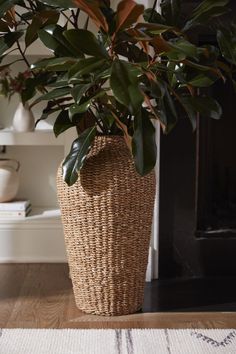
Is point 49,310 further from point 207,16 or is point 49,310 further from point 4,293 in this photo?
point 207,16

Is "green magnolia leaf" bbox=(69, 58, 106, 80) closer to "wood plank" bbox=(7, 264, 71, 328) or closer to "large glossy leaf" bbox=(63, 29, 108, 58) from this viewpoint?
"large glossy leaf" bbox=(63, 29, 108, 58)

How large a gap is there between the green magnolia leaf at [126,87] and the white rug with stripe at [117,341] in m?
0.81

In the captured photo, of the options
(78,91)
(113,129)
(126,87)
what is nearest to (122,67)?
(126,87)

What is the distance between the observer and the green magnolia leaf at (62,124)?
6.21 ft

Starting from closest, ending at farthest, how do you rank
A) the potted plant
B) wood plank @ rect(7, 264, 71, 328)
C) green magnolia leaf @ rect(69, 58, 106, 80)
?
green magnolia leaf @ rect(69, 58, 106, 80) → the potted plant → wood plank @ rect(7, 264, 71, 328)

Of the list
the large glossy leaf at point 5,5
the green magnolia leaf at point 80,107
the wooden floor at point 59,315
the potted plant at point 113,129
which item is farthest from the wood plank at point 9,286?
the large glossy leaf at point 5,5

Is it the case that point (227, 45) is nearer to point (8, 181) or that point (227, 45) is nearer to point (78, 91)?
point (78, 91)

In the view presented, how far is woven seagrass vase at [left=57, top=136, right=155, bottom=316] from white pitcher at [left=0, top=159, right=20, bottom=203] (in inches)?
26.8

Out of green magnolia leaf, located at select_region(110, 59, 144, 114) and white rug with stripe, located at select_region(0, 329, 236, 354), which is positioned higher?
green magnolia leaf, located at select_region(110, 59, 144, 114)

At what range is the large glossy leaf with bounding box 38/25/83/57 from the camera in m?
1.72

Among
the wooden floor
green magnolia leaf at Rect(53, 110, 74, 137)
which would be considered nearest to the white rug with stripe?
the wooden floor

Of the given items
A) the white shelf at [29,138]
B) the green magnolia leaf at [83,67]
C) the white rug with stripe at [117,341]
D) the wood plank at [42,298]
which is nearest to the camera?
the green magnolia leaf at [83,67]

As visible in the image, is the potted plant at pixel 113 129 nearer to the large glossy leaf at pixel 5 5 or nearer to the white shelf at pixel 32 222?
the large glossy leaf at pixel 5 5

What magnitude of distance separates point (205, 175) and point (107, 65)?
112 cm
